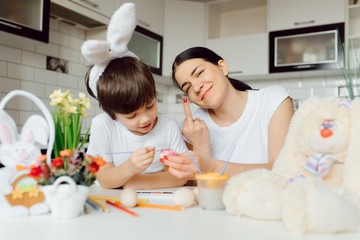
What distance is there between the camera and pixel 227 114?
1.50 meters

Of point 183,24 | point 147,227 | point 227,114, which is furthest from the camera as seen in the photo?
point 183,24

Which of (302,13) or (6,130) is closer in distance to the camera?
(6,130)

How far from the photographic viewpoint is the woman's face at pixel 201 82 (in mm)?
1361

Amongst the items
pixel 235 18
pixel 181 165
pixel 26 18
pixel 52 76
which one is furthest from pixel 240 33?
pixel 181 165

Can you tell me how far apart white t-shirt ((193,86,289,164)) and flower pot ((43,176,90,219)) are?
0.86 metres

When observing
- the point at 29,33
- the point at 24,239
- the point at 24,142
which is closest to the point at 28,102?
the point at 29,33

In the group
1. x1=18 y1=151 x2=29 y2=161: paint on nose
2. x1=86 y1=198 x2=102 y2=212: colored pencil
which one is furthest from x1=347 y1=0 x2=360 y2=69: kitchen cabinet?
x1=18 y1=151 x2=29 y2=161: paint on nose

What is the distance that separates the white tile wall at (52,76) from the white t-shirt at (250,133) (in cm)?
146

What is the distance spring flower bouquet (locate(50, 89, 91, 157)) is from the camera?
0.73 meters

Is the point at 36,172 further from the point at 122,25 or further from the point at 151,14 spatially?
the point at 151,14

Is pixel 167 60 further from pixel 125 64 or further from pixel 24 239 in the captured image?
pixel 24 239

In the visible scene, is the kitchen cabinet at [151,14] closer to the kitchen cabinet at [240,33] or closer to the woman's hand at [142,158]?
the kitchen cabinet at [240,33]

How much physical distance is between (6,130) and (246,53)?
2.90 meters

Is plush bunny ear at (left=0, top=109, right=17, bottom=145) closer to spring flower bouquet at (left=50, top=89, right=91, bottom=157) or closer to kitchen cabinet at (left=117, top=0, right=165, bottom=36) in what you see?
spring flower bouquet at (left=50, top=89, right=91, bottom=157)
